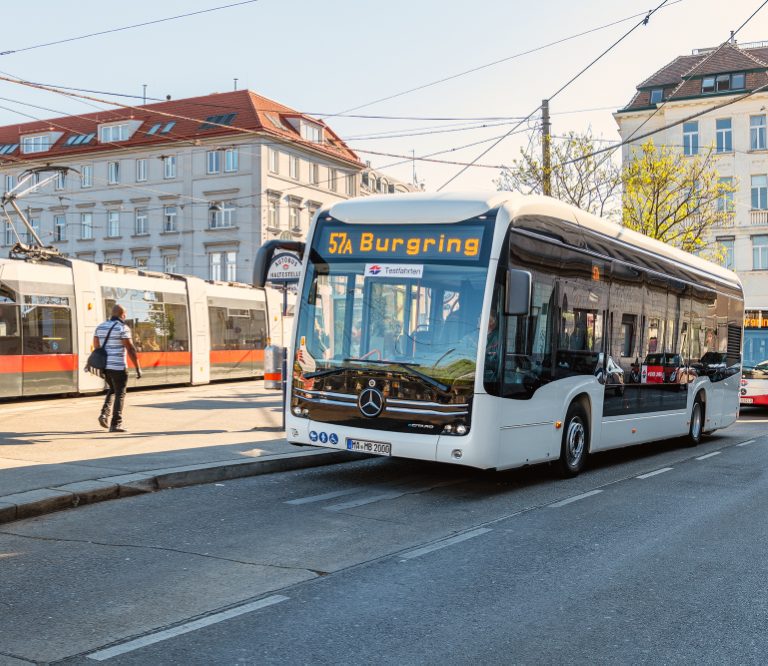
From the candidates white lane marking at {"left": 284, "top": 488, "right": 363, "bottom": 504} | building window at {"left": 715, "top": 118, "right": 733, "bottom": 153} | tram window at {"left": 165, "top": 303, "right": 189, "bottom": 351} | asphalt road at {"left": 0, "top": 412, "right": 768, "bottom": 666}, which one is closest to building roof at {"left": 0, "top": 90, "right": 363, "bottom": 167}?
building window at {"left": 715, "top": 118, "right": 733, "bottom": 153}

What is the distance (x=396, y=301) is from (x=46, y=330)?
1291cm

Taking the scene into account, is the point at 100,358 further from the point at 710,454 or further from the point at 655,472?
the point at 710,454

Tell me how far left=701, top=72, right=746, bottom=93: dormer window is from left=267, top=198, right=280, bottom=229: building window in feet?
81.9

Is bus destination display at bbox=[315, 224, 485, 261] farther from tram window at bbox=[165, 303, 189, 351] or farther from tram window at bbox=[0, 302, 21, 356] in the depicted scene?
tram window at bbox=[165, 303, 189, 351]

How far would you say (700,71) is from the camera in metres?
49.2

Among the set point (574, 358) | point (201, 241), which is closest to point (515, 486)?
point (574, 358)

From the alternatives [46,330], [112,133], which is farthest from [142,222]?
[46,330]

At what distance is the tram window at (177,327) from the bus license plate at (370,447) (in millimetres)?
16462

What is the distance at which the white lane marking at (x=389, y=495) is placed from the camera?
28.0ft

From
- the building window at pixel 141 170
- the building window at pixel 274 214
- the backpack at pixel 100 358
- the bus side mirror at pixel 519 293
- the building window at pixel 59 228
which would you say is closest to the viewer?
the bus side mirror at pixel 519 293

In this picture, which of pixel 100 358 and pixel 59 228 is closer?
pixel 100 358

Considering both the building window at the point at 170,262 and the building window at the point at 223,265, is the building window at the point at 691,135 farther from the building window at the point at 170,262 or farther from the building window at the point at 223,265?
the building window at the point at 170,262

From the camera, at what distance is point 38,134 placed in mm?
64375

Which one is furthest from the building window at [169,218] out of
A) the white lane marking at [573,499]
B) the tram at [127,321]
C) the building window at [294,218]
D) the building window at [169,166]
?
the white lane marking at [573,499]
